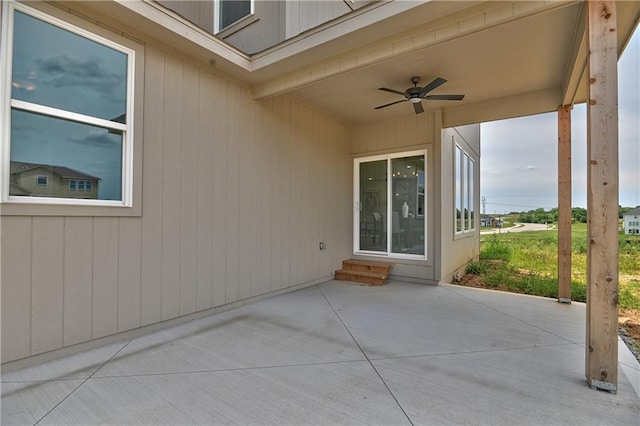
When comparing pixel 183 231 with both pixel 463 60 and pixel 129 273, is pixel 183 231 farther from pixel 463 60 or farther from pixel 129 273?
pixel 463 60

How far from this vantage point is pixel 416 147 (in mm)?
5516

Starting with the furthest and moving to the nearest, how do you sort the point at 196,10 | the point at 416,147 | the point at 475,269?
the point at 475,269, the point at 416,147, the point at 196,10

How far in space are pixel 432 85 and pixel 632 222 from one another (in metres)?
3.88

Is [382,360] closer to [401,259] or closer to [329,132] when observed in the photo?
[401,259]

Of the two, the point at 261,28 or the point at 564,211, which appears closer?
the point at 564,211

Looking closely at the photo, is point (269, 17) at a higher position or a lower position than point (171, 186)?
higher

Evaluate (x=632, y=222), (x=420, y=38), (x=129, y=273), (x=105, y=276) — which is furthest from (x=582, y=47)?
(x=105, y=276)

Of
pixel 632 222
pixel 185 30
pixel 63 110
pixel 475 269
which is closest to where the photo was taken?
pixel 63 110

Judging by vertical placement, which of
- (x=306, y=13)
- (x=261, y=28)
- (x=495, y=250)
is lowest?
(x=495, y=250)

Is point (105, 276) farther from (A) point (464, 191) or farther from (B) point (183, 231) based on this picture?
(A) point (464, 191)

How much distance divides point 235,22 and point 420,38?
10.7ft

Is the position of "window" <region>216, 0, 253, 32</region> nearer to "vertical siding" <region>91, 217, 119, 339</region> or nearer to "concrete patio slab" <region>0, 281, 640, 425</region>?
"vertical siding" <region>91, 217, 119, 339</region>

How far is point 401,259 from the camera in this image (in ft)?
18.5

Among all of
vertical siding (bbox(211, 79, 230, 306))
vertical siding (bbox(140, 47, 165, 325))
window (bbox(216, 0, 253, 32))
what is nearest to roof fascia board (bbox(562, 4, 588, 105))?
vertical siding (bbox(211, 79, 230, 306))
